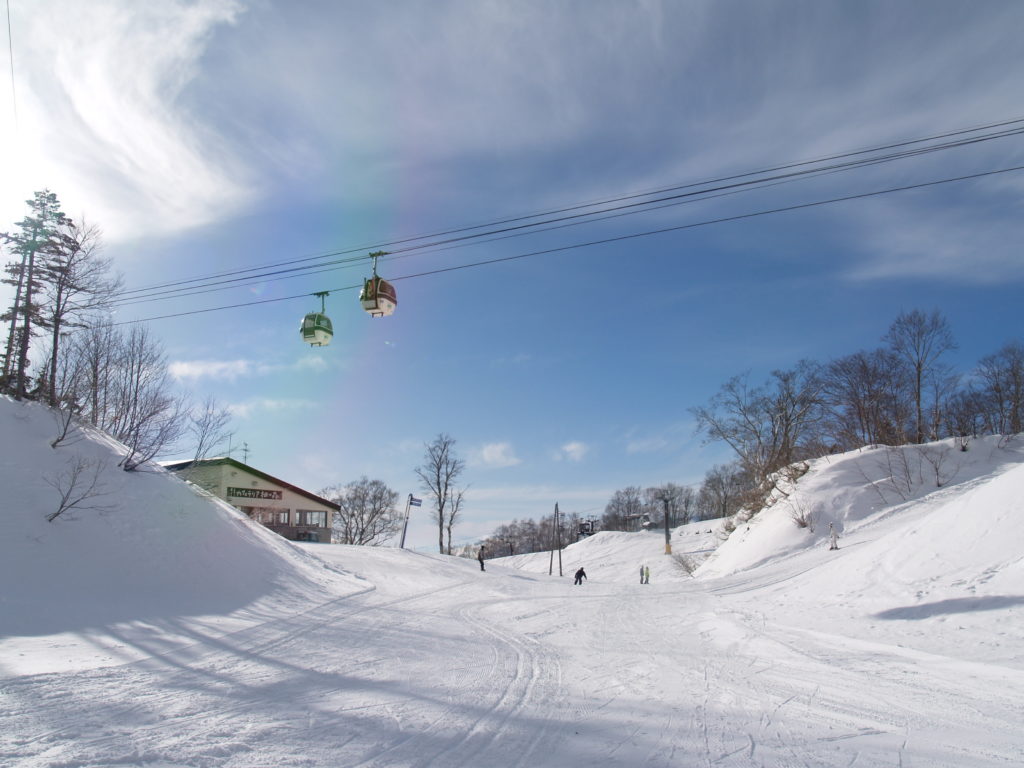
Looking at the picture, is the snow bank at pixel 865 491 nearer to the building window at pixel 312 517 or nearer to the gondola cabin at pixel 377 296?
the gondola cabin at pixel 377 296

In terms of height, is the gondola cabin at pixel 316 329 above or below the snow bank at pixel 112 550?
above

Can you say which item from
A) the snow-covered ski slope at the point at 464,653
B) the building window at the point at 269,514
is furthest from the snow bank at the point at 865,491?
the building window at the point at 269,514

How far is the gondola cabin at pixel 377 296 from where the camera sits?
30.6 ft

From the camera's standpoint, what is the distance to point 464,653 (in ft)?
30.1

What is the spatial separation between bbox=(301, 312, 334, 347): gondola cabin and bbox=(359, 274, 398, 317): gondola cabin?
129cm

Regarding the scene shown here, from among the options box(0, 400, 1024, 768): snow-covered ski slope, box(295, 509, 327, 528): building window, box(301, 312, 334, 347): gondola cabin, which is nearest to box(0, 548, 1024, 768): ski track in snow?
box(0, 400, 1024, 768): snow-covered ski slope

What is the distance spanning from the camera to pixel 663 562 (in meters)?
56.0

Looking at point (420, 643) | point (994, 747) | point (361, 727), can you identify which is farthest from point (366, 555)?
point (994, 747)

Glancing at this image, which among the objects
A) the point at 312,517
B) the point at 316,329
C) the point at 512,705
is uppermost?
the point at 316,329

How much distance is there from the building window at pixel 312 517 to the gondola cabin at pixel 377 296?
4322 centimetres

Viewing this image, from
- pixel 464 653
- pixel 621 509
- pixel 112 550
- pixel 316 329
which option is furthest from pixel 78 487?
pixel 621 509

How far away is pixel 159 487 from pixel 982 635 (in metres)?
20.1

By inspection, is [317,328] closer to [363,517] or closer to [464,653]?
[464,653]

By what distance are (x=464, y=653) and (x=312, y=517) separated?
44360mm
